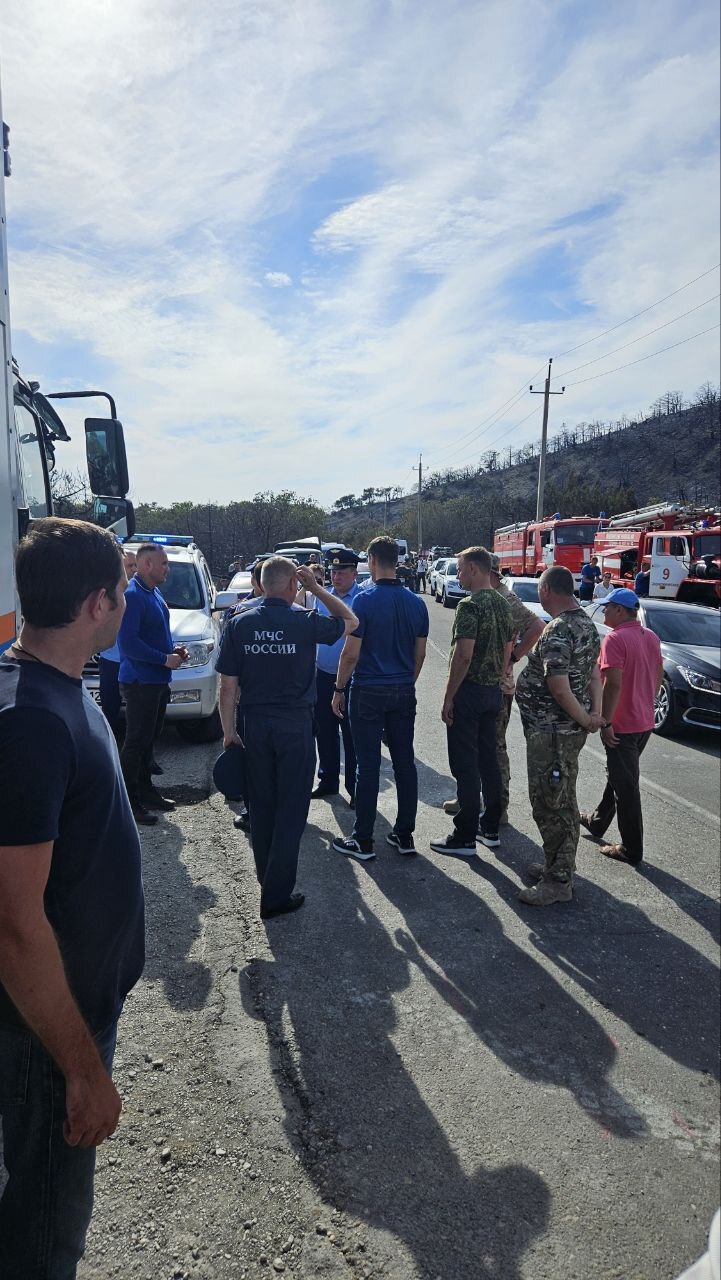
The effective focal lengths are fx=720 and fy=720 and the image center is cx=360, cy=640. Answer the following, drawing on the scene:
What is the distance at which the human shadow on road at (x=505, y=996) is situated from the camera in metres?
2.86

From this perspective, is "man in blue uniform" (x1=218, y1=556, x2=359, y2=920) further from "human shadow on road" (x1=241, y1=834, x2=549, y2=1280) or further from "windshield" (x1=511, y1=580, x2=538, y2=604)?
"windshield" (x1=511, y1=580, x2=538, y2=604)

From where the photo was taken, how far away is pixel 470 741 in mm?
4879

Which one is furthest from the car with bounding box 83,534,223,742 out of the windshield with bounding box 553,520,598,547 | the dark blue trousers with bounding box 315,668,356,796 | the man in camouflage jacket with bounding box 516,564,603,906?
the windshield with bounding box 553,520,598,547

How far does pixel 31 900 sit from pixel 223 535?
119ft

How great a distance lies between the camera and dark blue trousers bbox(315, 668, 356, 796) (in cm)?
602

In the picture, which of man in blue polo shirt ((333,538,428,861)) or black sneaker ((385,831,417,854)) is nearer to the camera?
Answer: man in blue polo shirt ((333,538,428,861))

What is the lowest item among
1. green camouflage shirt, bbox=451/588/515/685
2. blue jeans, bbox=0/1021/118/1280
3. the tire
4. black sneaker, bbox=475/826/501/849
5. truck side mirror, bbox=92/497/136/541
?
black sneaker, bbox=475/826/501/849

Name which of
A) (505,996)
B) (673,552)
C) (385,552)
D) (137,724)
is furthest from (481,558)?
(673,552)

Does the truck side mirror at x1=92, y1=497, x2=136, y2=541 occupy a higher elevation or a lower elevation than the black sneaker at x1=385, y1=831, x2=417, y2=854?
higher

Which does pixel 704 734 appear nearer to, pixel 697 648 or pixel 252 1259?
pixel 697 648

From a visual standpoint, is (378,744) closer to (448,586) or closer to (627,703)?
(627,703)

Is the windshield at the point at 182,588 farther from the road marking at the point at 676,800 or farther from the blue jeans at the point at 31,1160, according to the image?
the blue jeans at the point at 31,1160

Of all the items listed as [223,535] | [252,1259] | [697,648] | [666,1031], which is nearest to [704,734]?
[697,648]

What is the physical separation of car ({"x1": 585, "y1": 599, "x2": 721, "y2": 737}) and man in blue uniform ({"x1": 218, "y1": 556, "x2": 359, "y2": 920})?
4.89 meters
